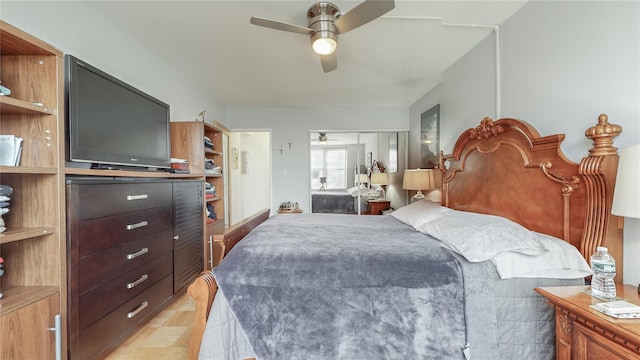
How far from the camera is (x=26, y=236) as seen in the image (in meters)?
1.15

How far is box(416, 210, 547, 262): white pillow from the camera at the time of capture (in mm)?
1330

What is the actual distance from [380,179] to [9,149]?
4.25 meters

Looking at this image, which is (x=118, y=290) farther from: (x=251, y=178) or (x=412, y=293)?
(x=251, y=178)

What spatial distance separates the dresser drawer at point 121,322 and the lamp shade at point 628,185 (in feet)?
8.49

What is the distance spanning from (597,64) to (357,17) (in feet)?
4.41

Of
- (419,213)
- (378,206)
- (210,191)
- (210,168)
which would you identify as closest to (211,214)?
(210,191)

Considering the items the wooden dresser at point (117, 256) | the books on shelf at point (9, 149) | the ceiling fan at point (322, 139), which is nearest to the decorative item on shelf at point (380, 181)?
the ceiling fan at point (322, 139)

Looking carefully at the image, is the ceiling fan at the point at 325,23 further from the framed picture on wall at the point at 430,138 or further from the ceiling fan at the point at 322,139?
the ceiling fan at the point at 322,139

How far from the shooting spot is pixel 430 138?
355 centimetres

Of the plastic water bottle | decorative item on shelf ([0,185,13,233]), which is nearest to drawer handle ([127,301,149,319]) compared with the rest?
decorative item on shelf ([0,185,13,233])

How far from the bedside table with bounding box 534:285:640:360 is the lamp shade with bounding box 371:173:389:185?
344cm

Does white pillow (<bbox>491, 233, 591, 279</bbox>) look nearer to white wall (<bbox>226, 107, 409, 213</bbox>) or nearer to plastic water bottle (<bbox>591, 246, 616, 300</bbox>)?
plastic water bottle (<bbox>591, 246, 616, 300</bbox>)

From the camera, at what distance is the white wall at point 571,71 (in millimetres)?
1225

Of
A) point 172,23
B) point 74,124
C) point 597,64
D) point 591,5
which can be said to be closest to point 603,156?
point 597,64
